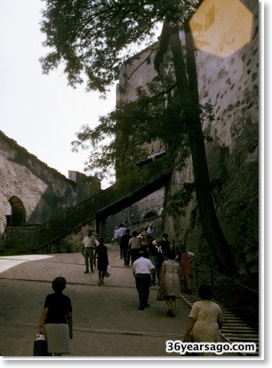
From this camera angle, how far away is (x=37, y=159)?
18703 millimetres

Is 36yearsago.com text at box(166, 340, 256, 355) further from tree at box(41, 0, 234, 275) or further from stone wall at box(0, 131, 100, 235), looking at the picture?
stone wall at box(0, 131, 100, 235)

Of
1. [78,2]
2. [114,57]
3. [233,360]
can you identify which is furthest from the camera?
[114,57]

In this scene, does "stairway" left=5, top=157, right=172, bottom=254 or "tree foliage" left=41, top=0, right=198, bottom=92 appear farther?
"stairway" left=5, top=157, right=172, bottom=254

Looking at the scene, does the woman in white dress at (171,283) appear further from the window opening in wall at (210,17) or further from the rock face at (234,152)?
the window opening in wall at (210,17)

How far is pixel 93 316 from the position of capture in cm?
695

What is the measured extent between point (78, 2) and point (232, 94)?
5.08 metres

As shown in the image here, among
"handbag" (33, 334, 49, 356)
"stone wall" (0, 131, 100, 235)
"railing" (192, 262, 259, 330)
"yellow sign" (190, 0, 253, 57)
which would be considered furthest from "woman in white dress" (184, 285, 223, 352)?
"stone wall" (0, 131, 100, 235)

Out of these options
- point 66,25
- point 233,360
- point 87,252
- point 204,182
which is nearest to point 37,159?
point 87,252

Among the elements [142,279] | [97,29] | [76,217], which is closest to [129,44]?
[97,29]

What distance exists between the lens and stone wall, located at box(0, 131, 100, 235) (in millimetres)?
16422

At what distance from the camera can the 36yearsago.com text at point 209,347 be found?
4.47 meters

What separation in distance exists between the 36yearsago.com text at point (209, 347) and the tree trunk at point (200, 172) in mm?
3426

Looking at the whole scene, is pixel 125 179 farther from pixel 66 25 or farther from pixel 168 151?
pixel 66 25

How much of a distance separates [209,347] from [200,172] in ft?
17.3
